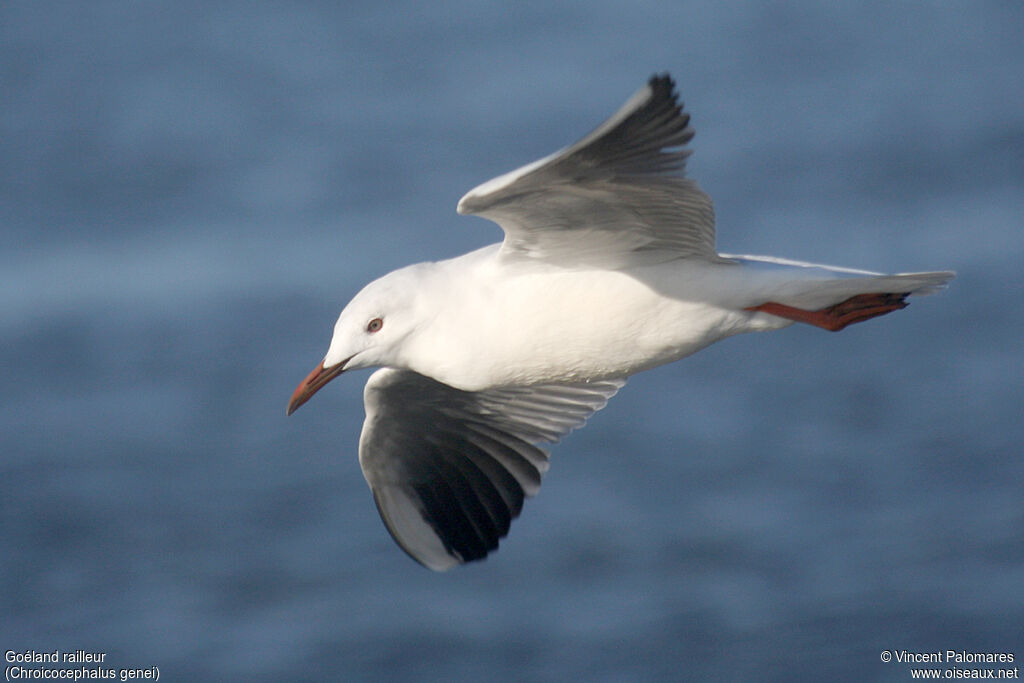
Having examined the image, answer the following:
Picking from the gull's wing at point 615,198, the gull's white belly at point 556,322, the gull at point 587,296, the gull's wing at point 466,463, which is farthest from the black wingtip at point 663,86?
the gull's wing at point 466,463

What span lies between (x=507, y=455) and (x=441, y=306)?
126cm

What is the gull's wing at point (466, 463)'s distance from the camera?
20.3 feet

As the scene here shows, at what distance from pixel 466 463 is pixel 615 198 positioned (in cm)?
187

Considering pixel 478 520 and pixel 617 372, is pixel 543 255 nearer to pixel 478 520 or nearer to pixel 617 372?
pixel 617 372

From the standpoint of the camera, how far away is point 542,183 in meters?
4.48

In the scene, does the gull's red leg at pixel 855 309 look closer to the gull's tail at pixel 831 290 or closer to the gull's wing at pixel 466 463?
the gull's tail at pixel 831 290

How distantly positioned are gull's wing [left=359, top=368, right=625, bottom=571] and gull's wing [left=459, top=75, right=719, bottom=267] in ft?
4.09

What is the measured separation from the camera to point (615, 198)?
4672mm

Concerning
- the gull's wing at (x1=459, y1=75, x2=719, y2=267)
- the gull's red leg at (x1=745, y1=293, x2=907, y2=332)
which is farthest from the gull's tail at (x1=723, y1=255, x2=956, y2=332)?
the gull's wing at (x1=459, y1=75, x2=719, y2=267)

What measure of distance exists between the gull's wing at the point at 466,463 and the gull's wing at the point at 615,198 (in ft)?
4.09

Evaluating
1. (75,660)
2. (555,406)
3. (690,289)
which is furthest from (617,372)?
(75,660)

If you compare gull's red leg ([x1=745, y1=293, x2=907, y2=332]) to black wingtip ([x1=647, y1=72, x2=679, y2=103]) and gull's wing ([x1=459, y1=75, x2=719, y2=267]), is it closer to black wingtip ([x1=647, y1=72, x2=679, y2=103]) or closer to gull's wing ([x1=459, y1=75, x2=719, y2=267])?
→ gull's wing ([x1=459, y1=75, x2=719, y2=267])

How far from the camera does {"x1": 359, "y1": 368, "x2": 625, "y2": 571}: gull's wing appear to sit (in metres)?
6.18

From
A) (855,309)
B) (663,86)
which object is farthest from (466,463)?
(663,86)
